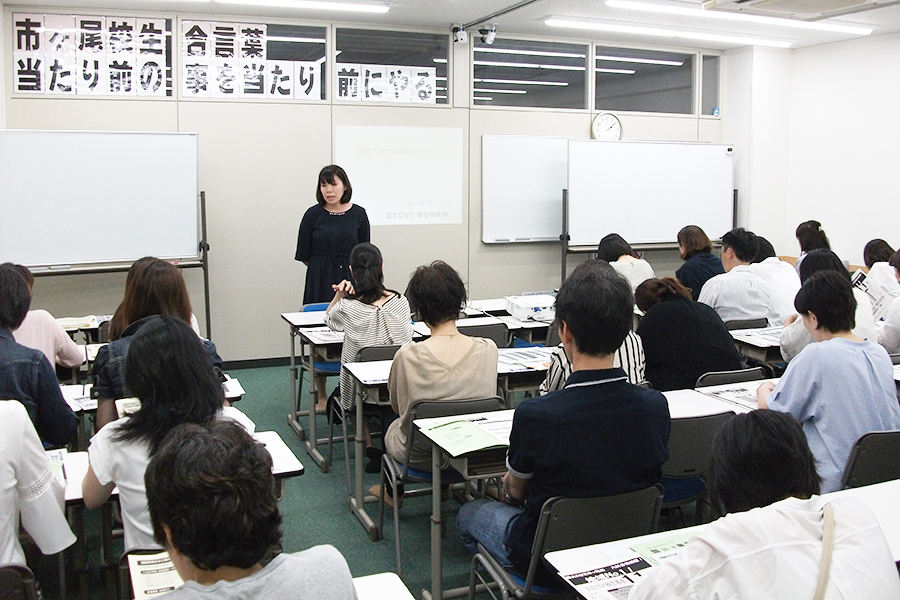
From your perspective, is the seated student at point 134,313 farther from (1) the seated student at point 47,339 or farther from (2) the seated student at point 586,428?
(2) the seated student at point 586,428

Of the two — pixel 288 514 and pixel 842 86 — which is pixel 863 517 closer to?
pixel 288 514

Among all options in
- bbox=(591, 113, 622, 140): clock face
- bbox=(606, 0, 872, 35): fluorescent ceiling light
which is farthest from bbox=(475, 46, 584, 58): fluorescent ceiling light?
bbox=(606, 0, 872, 35): fluorescent ceiling light

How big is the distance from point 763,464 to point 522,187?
248 inches

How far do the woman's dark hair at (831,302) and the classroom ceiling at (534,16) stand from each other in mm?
3455

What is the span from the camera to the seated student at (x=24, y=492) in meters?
2.07

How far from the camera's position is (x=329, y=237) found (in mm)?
5922

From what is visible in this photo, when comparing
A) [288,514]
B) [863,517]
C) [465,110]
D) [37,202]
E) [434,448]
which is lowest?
[288,514]

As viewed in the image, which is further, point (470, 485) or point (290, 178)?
point (290, 178)

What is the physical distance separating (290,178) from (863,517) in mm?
6146

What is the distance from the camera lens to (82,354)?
394 centimetres

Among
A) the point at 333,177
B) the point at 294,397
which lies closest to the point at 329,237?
the point at 333,177

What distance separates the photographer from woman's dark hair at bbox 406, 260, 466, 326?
3186mm

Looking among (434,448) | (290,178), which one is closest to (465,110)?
(290,178)

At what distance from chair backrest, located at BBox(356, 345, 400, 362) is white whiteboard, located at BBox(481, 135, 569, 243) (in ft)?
12.3
